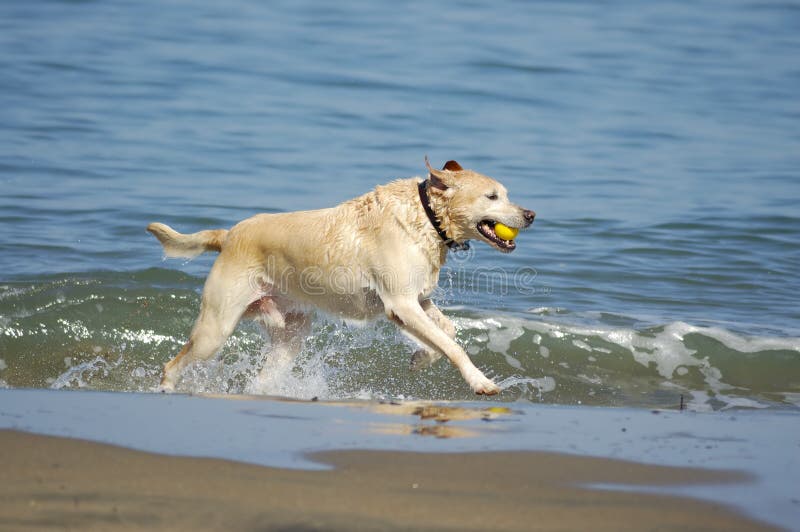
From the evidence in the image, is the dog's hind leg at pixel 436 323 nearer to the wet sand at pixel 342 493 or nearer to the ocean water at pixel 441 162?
the ocean water at pixel 441 162

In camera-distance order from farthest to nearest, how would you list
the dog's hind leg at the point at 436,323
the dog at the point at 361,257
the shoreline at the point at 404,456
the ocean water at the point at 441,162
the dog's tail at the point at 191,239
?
the ocean water at the point at 441,162, the dog's tail at the point at 191,239, the dog's hind leg at the point at 436,323, the dog at the point at 361,257, the shoreline at the point at 404,456

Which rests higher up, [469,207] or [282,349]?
[469,207]

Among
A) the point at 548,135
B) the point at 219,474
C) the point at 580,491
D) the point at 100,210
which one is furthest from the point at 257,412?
the point at 548,135

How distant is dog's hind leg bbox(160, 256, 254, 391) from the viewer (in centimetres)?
738

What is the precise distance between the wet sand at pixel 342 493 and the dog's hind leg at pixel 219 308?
2375 millimetres

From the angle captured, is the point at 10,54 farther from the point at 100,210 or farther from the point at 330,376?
the point at 330,376

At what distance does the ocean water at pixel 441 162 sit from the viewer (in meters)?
9.06

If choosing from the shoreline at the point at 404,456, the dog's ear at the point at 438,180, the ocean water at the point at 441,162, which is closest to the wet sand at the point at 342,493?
the shoreline at the point at 404,456

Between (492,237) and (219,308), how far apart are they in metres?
1.93

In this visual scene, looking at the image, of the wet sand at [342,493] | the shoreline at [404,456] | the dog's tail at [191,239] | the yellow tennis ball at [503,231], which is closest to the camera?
the wet sand at [342,493]

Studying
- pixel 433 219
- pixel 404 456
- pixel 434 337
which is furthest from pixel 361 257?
pixel 404 456

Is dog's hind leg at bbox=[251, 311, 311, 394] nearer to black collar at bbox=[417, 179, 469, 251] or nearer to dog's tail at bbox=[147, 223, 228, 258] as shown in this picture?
dog's tail at bbox=[147, 223, 228, 258]

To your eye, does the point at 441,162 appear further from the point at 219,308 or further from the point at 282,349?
the point at 219,308

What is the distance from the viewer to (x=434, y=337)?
22.5ft
